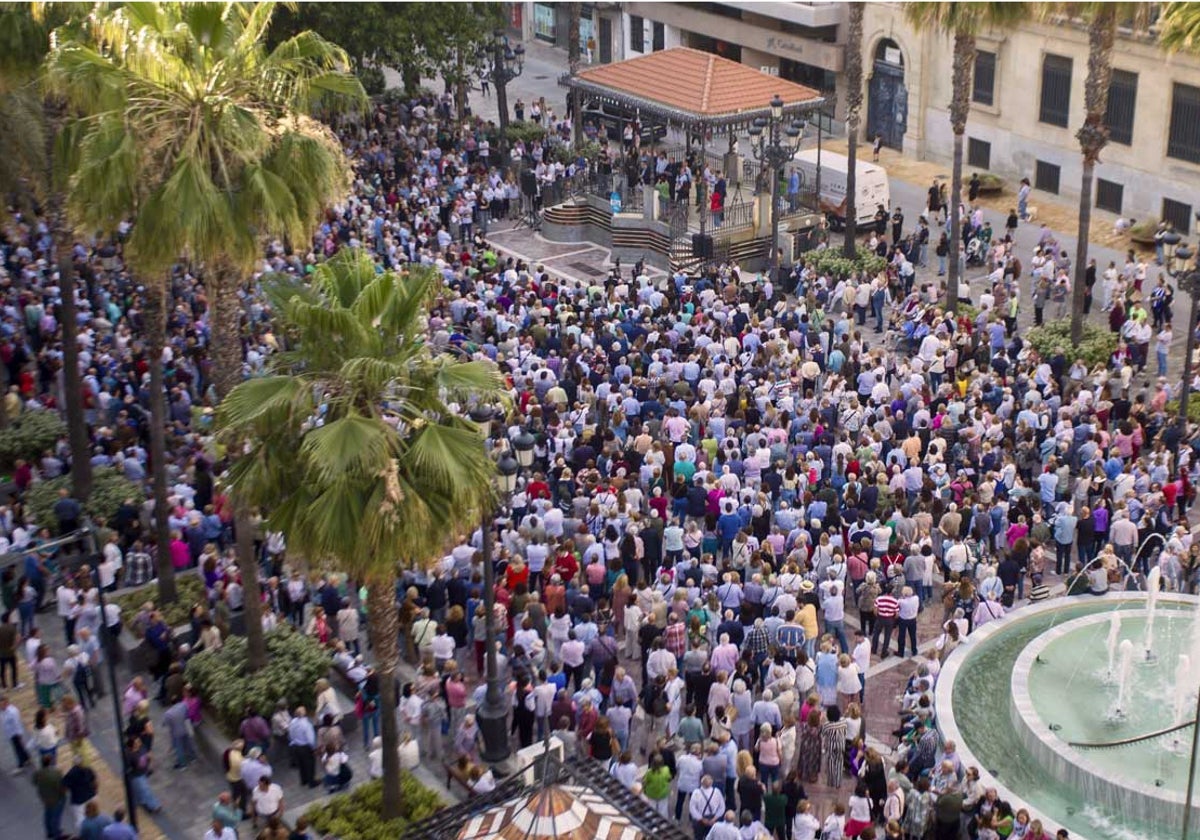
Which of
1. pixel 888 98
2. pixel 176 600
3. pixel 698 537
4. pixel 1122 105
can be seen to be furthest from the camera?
pixel 888 98

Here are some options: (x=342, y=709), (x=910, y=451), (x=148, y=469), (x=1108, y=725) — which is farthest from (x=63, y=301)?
(x=1108, y=725)

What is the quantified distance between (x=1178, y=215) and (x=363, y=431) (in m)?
31.4

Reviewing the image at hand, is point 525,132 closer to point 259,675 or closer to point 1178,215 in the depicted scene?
point 1178,215

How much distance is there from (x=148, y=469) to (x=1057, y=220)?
26509mm

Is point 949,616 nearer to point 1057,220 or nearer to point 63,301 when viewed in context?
point 63,301

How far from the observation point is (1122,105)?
4266cm

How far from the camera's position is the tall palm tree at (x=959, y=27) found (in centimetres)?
3409

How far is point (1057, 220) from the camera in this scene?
44.2 meters

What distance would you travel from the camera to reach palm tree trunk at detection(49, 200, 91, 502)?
26916mm

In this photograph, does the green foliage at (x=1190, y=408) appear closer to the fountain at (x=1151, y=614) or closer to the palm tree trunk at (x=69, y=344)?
the fountain at (x=1151, y=614)

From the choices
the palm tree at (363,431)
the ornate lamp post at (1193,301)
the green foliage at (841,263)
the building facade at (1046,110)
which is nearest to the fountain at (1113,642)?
the ornate lamp post at (1193,301)

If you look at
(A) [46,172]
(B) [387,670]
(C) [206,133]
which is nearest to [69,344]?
(A) [46,172]

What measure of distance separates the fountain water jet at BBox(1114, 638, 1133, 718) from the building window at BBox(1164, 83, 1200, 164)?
23.7 metres

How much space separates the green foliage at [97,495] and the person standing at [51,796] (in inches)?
279
